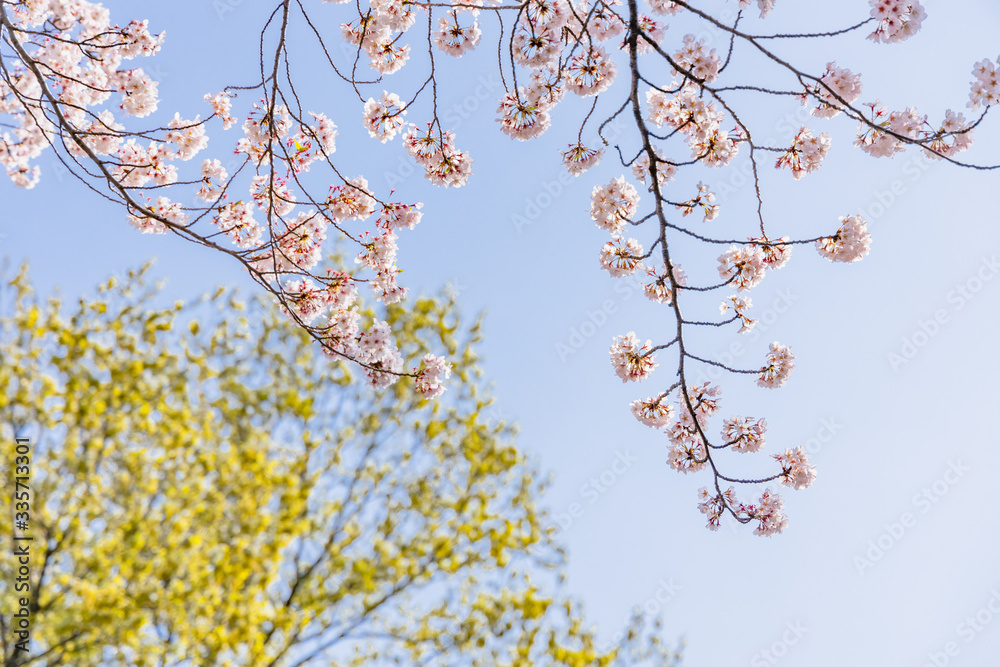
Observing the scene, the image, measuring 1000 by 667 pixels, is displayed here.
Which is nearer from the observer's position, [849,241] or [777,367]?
[849,241]

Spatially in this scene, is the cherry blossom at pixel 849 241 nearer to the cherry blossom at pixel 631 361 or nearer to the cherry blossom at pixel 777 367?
the cherry blossom at pixel 777 367

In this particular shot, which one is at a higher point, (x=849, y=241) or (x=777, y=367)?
(x=849, y=241)

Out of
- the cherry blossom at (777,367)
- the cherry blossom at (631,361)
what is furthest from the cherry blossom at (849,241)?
the cherry blossom at (631,361)

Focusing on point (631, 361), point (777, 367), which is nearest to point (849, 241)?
point (777, 367)

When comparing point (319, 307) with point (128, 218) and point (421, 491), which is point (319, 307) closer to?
point (128, 218)

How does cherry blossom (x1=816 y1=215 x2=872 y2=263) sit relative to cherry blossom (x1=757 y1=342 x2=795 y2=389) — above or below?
above

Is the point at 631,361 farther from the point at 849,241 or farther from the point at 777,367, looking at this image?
the point at 849,241

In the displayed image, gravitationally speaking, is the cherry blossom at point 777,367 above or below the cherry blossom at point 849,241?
below

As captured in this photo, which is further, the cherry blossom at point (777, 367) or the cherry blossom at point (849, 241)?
the cherry blossom at point (777, 367)

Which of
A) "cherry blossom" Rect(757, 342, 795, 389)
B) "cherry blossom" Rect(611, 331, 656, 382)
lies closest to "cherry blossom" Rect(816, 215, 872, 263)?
"cherry blossom" Rect(757, 342, 795, 389)

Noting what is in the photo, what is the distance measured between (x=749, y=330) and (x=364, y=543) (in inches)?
185

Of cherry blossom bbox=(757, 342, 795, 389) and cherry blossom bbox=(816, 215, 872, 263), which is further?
cherry blossom bbox=(757, 342, 795, 389)

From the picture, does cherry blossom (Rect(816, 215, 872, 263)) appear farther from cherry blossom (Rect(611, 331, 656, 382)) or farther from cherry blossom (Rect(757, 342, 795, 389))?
cherry blossom (Rect(611, 331, 656, 382))

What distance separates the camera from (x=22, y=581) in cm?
516
